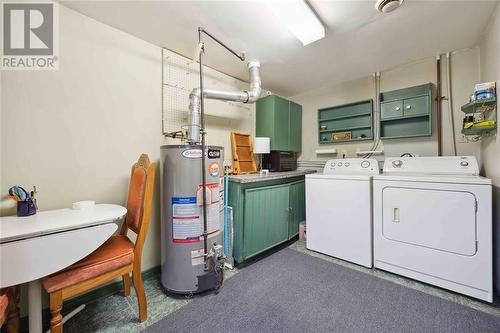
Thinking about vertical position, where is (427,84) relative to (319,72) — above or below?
below

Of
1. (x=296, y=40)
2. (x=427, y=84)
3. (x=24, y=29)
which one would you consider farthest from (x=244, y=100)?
(x=427, y=84)

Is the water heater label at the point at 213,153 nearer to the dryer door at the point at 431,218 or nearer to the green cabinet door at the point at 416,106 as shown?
the dryer door at the point at 431,218

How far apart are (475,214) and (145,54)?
10.9ft

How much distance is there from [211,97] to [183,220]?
1.38 m

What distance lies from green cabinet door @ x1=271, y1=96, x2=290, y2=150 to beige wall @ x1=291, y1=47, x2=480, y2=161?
532 mm

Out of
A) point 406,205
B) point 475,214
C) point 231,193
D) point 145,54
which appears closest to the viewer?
point 475,214

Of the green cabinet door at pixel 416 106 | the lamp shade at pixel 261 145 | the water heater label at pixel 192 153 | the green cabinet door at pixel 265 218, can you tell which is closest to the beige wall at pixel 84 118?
the water heater label at pixel 192 153

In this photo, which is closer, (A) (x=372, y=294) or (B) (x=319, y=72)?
(A) (x=372, y=294)

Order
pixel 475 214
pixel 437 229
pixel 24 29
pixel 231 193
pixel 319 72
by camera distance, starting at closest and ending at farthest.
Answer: pixel 24 29 < pixel 475 214 < pixel 437 229 < pixel 231 193 < pixel 319 72

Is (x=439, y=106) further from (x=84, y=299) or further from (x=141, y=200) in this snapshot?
(x=84, y=299)

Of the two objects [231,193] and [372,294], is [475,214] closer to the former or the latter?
[372,294]

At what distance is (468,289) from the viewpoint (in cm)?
163

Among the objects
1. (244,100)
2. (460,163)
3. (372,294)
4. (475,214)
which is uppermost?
(244,100)

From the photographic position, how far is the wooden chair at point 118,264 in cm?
109
